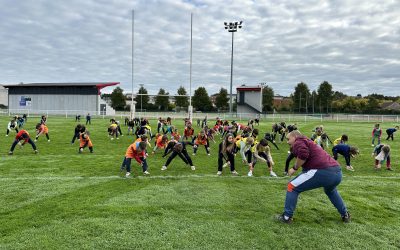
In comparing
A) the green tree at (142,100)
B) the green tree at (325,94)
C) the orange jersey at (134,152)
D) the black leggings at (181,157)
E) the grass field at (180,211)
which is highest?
the green tree at (325,94)

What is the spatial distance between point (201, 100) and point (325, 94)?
32356 millimetres

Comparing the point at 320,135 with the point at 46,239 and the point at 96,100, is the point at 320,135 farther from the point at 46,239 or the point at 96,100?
the point at 96,100

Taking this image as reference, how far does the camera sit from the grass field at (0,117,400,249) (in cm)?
539

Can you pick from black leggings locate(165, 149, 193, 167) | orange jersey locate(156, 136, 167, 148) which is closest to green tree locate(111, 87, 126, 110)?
orange jersey locate(156, 136, 167, 148)

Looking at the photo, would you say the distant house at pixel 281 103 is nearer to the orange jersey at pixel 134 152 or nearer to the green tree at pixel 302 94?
the green tree at pixel 302 94

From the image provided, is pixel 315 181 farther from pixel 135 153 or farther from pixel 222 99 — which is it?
pixel 222 99

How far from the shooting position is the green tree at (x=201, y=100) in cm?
8056

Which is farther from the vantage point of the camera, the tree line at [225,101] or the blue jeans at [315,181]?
the tree line at [225,101]

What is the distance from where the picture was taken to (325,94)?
274ft

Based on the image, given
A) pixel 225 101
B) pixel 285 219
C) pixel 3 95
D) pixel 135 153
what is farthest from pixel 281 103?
pixel 285 219

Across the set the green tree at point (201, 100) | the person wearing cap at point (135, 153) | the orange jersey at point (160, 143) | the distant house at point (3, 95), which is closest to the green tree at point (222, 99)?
the green tree at point (201, 100)

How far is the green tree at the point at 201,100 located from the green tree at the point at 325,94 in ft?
96.1

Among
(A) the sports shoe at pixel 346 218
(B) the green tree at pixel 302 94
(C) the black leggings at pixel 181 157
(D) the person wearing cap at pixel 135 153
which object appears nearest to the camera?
(A) the sports shoe at pixel 346 218

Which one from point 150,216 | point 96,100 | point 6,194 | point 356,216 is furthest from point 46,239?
point 96,100
